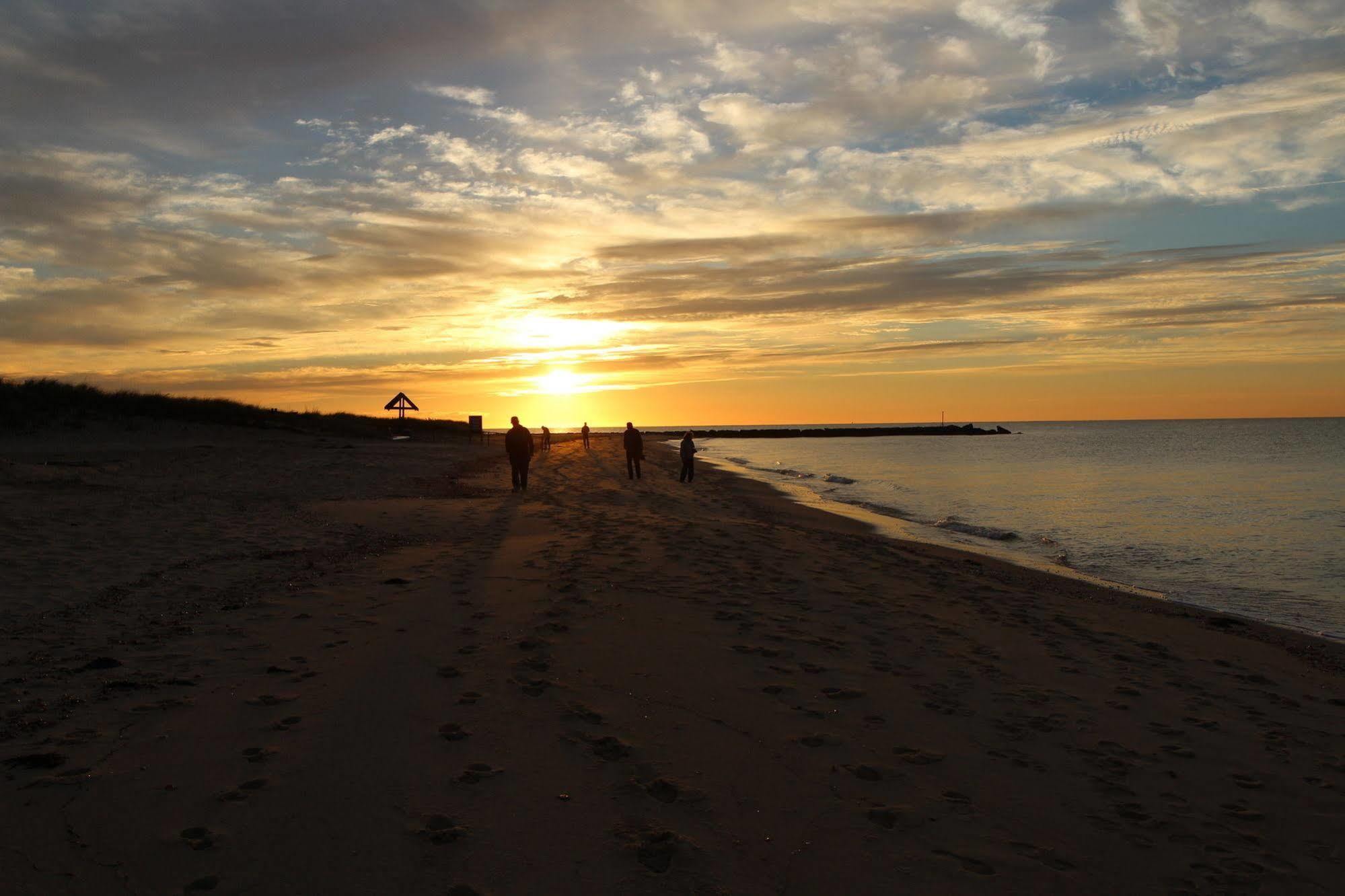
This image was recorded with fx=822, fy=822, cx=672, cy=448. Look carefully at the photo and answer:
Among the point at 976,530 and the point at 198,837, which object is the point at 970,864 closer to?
the point at 198,837

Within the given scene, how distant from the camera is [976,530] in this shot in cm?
2089

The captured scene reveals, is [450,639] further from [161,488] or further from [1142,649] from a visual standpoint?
[161,488]

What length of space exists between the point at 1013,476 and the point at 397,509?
1329 inches

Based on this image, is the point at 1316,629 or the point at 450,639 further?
the point at 1316,629

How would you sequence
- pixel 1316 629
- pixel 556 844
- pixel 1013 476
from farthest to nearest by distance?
pixel 1013 476
pixel 1316 629
pixel 556 844

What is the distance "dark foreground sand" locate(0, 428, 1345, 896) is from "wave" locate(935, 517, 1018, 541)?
864cm

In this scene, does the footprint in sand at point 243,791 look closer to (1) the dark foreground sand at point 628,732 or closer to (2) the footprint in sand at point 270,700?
(1) the dark foreground sand at point 628,732

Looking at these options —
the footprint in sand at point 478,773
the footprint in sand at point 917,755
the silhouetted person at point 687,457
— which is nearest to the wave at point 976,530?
the silhouetted person at point 687,457

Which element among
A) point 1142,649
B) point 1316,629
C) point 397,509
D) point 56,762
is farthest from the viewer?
point 397,509

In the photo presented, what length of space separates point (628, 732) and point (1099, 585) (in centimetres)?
1077

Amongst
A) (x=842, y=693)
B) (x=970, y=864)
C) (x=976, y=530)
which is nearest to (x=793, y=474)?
(x=976, y=530)

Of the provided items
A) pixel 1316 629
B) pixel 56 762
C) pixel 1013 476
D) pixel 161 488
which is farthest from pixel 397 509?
pixel 1013 476

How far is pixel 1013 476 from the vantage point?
41750 millimetres

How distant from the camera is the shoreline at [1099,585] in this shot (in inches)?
384
